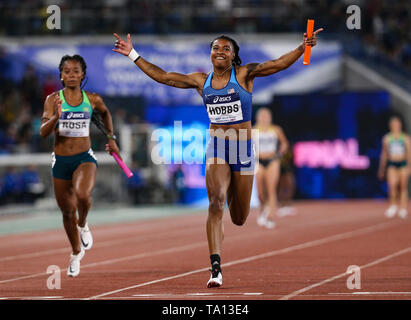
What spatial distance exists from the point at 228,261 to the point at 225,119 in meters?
3.54

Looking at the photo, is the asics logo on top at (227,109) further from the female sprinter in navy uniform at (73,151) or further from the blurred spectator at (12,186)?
the blurred spectator at (12,186)

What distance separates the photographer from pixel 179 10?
3403 centimetres

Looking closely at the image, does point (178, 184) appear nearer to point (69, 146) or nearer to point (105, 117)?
point (105, 117)

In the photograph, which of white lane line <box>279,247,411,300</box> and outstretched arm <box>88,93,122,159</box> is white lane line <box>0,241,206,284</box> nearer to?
outstretched arm <box>88,93,122,159</box>

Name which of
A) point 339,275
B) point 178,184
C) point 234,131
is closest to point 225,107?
point 234,131

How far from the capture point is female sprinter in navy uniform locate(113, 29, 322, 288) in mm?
9688

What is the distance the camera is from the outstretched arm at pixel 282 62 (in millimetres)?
9438

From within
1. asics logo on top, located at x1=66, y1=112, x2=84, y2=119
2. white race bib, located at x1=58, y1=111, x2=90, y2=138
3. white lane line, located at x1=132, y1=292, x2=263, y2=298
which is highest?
asics logo on top, located at x1=66, y1=112, x2=84, y2=119

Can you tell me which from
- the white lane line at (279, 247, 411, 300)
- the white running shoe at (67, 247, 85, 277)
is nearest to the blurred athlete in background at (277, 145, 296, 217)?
the white lane line at (279, 247, 411, 300)

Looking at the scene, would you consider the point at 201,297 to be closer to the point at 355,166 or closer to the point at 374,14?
the point at 355,166

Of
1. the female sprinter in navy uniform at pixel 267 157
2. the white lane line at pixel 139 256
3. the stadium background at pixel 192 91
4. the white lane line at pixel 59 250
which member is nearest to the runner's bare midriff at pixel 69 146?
the white lane line at pixel 139 256
